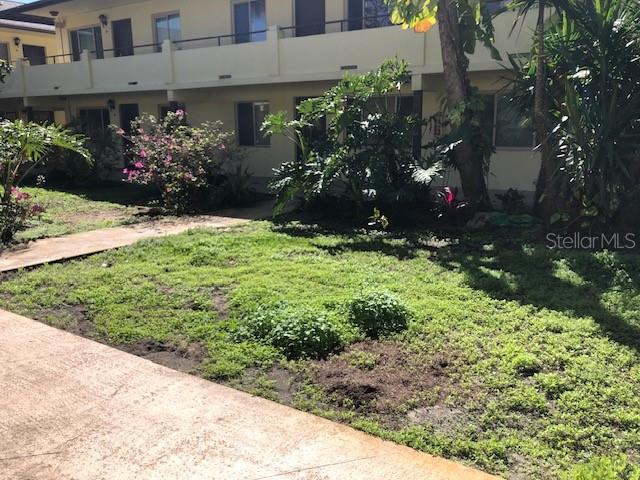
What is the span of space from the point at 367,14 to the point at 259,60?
2.82m

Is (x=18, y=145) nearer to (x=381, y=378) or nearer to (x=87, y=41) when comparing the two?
(x=381, y=378)

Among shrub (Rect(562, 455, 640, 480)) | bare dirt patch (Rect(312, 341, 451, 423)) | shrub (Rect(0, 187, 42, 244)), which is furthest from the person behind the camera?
shrub (Rect(0, 187, 42, 244))

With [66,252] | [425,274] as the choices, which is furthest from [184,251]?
[425,274]

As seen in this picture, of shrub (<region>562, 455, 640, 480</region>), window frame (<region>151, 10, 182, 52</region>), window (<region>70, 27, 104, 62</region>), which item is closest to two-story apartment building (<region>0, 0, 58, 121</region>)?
window (<region>70, 27, 104, 62</region>)

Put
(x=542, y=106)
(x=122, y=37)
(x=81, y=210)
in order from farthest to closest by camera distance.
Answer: (x=122, y=37)
(x=81, y=210)
(x=542, y=106)

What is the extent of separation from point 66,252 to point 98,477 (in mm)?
5883

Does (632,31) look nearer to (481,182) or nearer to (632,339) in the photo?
(481,182)

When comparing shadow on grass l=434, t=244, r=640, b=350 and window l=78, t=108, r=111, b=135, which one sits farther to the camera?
window l=78, t=108, r=111, b=135

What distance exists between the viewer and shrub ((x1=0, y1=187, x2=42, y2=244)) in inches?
357

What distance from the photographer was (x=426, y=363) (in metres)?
4.31

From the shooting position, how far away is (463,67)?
977cm

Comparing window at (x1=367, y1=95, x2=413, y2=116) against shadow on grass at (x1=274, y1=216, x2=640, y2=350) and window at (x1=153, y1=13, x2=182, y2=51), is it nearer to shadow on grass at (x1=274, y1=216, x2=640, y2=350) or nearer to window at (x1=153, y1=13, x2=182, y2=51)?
shadow on grass at (x1=274, y1=216, x2=640, y2=350)

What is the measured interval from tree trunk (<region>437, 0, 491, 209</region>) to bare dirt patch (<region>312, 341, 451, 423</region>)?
5.90 m

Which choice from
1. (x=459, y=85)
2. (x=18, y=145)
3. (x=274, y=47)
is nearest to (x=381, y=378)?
(x=459, y=85)
